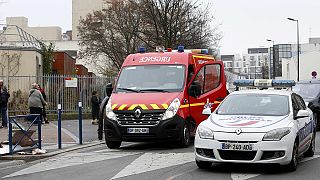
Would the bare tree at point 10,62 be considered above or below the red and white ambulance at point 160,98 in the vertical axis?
above

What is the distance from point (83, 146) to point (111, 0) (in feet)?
148

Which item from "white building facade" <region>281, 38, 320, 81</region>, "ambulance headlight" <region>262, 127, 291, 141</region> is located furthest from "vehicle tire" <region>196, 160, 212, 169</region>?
"white building facade" <region>281, 38, 320, 81</region>

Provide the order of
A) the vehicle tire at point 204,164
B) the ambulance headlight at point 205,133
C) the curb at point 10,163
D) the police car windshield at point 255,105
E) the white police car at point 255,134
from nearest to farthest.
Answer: the white police car at point 255,134
the ambulance headlight at point 205,133
the vehicle tire at point 204,164
the police car windshield at point 255,105
the curb at point 10,163

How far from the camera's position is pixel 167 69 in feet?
48.5

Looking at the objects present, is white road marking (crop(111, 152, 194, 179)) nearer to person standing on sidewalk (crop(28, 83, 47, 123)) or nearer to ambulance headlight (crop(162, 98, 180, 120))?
ambulance headlight (crop(162, 98, 180, 120))

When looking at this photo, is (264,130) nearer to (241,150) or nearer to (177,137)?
(241,150)

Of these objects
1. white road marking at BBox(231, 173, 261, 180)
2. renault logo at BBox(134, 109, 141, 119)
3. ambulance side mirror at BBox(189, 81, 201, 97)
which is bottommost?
white road marking at BBox(231, 173, 261, 180)

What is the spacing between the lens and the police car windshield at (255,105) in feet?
34.1

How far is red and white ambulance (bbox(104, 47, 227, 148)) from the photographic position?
13.4 m

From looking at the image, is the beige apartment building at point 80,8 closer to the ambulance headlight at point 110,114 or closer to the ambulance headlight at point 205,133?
the ambulance headlight at point 110,114

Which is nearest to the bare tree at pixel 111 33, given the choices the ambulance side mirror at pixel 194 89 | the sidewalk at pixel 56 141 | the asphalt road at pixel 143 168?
Result: the sidewalk at pixel 56 141

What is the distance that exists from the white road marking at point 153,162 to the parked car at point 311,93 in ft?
Result: 25.2

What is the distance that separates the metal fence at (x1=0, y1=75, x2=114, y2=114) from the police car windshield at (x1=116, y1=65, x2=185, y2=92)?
1222 centimetres

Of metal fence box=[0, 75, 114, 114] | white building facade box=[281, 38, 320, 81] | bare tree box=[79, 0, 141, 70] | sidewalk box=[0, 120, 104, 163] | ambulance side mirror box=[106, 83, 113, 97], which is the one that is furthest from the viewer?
white building facade box=[281, 38, 320, 81]
